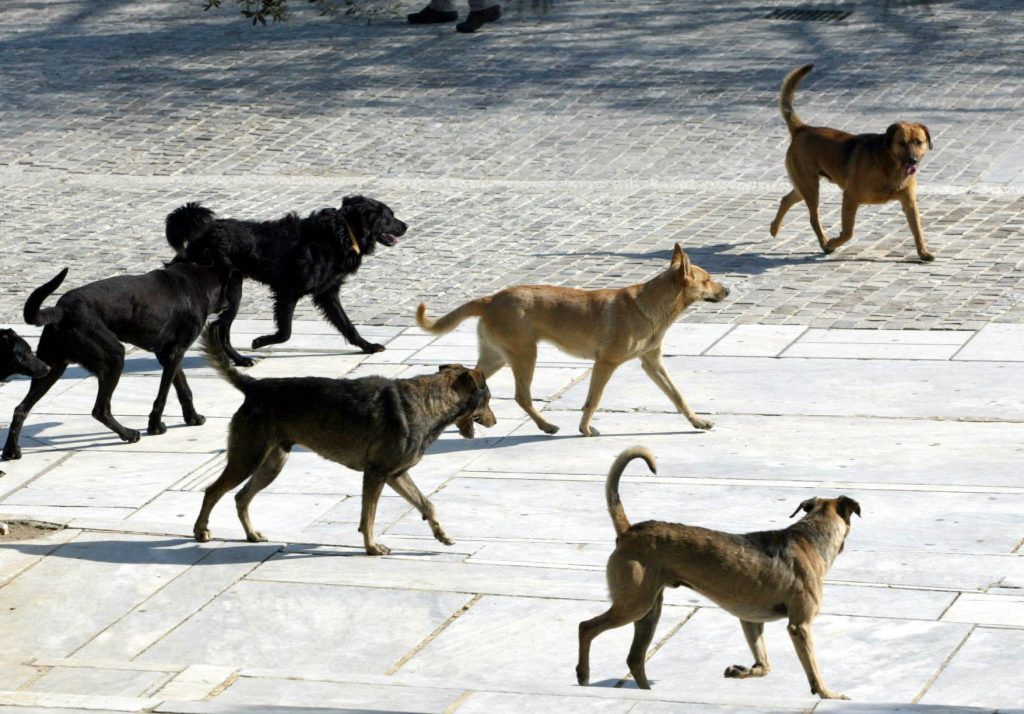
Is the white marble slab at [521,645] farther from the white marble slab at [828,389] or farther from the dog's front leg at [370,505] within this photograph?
the white marble slab at [828,389]

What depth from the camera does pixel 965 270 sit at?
A: 1477 centimetres

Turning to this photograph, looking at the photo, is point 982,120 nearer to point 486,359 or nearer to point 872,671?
point 486,359

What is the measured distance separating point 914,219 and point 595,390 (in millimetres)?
5100

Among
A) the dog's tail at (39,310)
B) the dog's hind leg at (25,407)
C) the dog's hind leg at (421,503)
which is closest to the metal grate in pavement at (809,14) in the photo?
the dog's hind leg at (25,407)

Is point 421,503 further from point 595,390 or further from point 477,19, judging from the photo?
point 477,19

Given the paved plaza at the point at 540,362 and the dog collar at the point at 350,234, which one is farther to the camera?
the dog collar at the point at 350,234

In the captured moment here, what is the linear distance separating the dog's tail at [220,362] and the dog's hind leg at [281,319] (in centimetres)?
375

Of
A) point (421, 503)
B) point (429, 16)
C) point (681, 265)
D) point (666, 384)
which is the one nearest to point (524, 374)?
point (666, 384)

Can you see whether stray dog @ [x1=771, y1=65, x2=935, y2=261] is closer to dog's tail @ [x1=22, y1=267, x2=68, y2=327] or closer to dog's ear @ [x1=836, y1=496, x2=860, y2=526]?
dog's tail @ [x1=22, y1=267, x2=68, y2=327]

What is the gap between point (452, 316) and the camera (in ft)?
37.2

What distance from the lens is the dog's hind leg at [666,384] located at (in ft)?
36.6

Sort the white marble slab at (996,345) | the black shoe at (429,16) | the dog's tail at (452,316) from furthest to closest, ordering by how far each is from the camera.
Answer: the black shoe at (429,16) < the white marble slab at (996,345) < the dog's tail at (452,316)

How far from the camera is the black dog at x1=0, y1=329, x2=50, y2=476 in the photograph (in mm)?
10852

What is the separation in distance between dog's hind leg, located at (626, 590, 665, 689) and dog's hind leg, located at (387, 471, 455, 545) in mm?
2109
